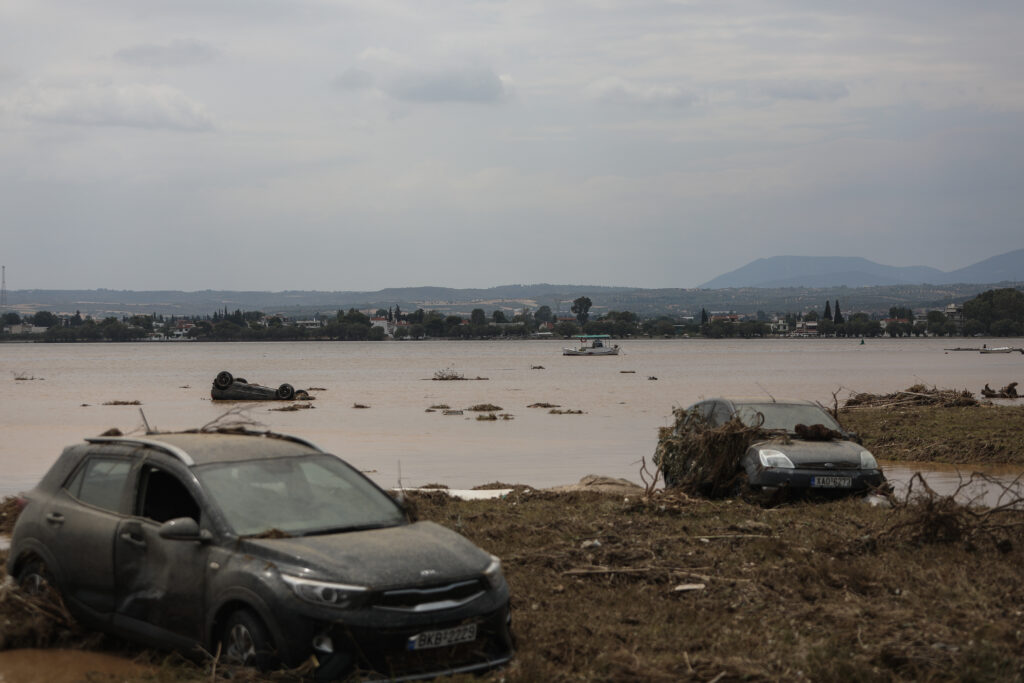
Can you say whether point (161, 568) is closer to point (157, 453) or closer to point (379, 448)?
point (157, 453)

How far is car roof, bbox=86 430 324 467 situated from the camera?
7605 mm

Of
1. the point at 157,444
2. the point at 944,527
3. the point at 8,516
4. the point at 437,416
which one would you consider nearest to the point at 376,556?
the point at 157,444

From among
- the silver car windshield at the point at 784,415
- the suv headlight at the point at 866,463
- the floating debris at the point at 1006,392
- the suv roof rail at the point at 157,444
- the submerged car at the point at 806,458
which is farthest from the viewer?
the floating debris at the point at 1006,392

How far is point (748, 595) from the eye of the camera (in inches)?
326

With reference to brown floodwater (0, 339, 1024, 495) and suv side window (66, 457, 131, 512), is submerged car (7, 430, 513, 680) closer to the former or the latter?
suv side window (66, 457, 131, 512)

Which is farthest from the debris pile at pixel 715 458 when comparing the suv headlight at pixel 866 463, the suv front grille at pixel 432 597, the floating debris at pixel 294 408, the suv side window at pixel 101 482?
the floating debris at pixel 294 408

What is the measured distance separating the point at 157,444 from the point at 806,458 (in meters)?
8.36

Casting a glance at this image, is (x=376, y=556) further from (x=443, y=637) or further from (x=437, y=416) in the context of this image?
(x=437, y=416)

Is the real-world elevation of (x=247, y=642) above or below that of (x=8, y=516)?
above

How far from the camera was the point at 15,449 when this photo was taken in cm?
3073

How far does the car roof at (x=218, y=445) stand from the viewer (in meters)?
7.61

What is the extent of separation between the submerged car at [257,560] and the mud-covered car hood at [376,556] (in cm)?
1

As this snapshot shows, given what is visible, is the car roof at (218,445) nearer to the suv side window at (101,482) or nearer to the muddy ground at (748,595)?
the suv side window at (101,482)

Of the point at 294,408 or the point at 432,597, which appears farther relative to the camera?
the point at 294,408
